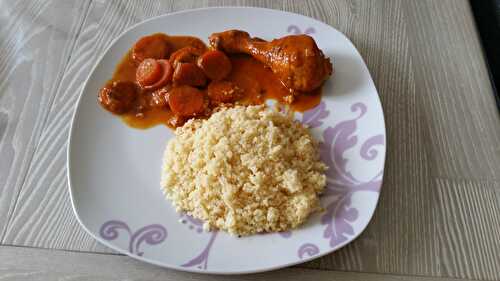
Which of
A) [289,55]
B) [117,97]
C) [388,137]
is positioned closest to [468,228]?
[388,137]

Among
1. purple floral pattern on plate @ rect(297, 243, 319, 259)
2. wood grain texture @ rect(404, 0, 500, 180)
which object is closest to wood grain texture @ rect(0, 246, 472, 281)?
purple floral pattern on plate @ rect(297, 243, 319, 259)

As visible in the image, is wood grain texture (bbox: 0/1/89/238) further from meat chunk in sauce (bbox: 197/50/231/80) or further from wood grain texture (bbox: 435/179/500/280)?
wood grain texture (bbox: 435/179/500/280)

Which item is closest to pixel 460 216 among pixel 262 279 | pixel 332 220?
pixel 332 220

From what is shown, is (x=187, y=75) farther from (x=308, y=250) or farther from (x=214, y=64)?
(x=308, y=250)

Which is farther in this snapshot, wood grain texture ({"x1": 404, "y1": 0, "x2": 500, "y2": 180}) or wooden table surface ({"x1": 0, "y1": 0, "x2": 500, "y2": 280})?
wood grain texture ({"x1": 404, "y1": 0, "x2": 500, "y2": 180})

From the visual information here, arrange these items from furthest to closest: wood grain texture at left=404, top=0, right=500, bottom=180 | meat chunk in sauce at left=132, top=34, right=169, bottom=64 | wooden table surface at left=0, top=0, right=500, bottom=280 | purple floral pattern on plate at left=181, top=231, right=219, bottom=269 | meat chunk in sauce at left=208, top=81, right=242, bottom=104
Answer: meat chunk in sauce at left=132, top=34, right=169, bottom=64 → meat chunk in sauce at left=208, top=81, right=242, bottom=104 → wood grain texture at left=404, top=0, right=500, bottom=180 → wooden table surface at left=0, top=0, right=500, bottom=280 → purple floral pattern on plate at left=181, top=231, right=219, bottom=269

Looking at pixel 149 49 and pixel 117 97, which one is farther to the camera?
pixel 149 49
